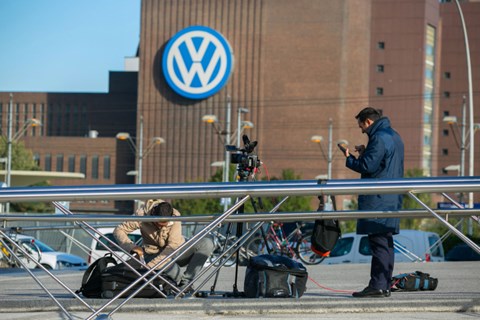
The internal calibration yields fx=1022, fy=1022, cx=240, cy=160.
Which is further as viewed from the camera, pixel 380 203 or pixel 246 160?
pixel 246 160

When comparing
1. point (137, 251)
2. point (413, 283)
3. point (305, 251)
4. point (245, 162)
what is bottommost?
point (305, 251)

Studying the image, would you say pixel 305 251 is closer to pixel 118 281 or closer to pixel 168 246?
pixel 168 246

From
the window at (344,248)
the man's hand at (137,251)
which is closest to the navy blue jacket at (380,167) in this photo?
the man's hand at (137,251)

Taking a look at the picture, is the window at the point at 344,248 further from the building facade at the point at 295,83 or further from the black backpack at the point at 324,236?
the building facade at the point at 295,83

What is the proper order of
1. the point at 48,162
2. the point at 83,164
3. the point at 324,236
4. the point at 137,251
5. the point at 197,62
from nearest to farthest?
the point at 324,236, the point at 137,251, the point at 197,62, the point at 83,164, the point at 48,162

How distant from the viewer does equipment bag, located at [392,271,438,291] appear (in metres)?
9.73

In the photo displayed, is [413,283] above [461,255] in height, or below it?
above

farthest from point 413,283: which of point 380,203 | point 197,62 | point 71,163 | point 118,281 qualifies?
point 71,163

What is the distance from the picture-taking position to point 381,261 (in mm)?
8758

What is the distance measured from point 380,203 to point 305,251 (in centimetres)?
1212

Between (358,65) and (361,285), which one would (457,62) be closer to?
(358,65)

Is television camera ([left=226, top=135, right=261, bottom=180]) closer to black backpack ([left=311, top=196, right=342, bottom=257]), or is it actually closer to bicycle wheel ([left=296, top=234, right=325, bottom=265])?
black backpack ([left=311, top=196, right=342, bottom=257])

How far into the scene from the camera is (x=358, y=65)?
84.6 metres

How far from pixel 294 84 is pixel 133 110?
19619 millimetres
